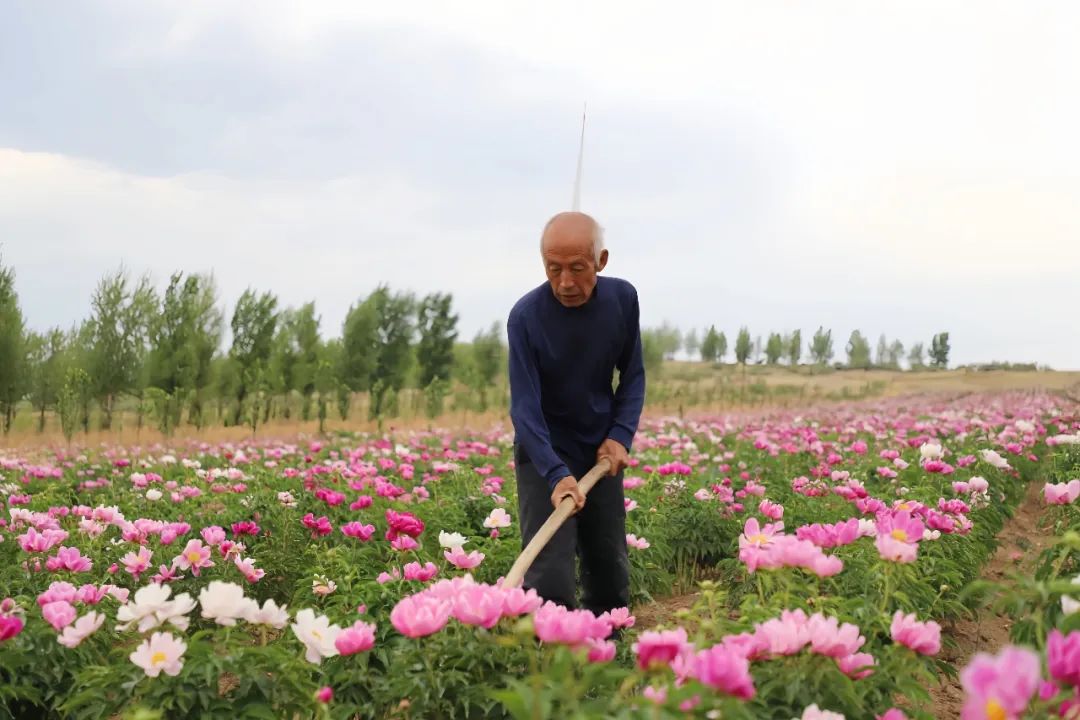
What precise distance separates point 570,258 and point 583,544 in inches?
50.3

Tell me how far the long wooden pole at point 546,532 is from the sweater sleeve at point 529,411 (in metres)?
0.11

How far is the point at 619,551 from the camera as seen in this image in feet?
11.7

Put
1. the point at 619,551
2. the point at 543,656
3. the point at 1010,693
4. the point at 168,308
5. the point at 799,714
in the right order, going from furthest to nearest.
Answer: the point at 168,308 < the point at 619,551 < the point at 543,656 < the point at 799,714 < the point at 1010,693

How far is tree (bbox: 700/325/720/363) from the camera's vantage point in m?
62.3

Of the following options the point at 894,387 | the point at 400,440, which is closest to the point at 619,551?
the point at 400,440

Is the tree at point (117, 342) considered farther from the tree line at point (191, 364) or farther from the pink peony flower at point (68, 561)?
the pink peony flower at point (68, 561)

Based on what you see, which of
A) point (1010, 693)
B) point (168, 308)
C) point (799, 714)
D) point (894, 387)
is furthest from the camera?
point (894, 387)

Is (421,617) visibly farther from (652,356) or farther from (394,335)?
(652,356)

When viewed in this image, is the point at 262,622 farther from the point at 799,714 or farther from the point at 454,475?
the point at 454,475

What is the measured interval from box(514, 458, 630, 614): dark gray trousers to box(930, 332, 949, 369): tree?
2635 inches

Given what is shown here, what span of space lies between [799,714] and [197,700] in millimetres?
1440

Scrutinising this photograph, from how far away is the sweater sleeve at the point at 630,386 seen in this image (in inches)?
137

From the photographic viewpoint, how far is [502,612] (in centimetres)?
189

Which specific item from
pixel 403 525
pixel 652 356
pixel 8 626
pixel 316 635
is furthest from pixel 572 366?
pixel 652 356
